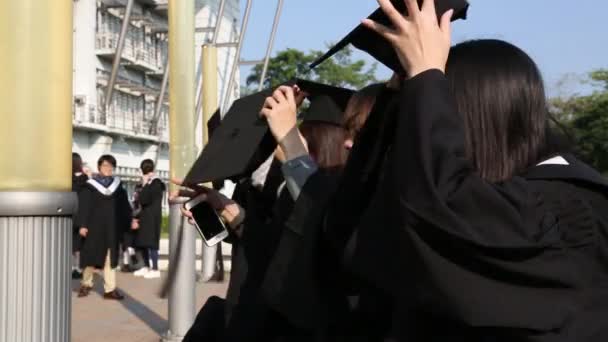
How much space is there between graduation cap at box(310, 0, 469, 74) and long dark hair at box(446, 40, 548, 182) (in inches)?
4.1

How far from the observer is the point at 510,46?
170 cm

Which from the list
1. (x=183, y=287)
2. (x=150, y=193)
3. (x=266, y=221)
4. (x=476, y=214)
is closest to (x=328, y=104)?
(x=266, y=221)

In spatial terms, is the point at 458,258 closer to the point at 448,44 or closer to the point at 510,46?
the point at 448,44

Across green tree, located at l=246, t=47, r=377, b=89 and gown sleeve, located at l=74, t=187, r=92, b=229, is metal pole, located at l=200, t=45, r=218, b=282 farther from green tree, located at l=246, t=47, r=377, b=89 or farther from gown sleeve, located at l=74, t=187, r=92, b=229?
green tree, located at l=246, t=47, r=377, b=89

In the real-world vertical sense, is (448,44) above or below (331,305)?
above

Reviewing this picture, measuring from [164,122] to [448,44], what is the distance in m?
38.1

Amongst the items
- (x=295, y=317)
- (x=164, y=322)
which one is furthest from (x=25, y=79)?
(x=164, y=322)

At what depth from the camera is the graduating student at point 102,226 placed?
373 inches

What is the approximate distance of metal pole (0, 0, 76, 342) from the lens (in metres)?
2.17

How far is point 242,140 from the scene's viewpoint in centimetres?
275

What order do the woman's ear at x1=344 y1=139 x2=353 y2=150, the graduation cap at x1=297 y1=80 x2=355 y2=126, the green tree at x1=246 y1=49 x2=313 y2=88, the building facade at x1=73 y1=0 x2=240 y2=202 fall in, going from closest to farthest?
the woman's ear at x1=344 y1=139 x2=353 y2=150, the graduation cap at x1=297 y1=80 x2=355 y2=126, the building facade at x1=73 y1=0 x2=240 y2=202, the green tree at x1=246 y1=49 x2=313 y2=88

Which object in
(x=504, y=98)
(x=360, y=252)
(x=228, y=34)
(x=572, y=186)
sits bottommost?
(x=360, y=252)

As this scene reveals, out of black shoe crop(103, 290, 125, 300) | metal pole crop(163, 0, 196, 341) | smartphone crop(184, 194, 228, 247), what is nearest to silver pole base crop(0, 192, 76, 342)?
smartphone crop(184, 194, 228, 247)

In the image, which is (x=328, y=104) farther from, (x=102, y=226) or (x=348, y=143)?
(x=102, y=226)
